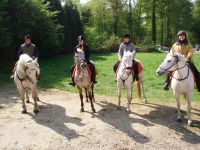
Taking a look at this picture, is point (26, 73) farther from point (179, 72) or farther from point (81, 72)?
point (179, 72)

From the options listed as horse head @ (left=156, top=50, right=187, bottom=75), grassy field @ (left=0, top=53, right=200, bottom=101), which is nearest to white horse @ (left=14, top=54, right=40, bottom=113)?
horse head @ (left=156, top=50, right=187, bottom=75)

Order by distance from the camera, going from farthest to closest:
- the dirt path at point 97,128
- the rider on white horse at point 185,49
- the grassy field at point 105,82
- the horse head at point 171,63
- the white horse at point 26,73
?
the grassy field at point 105,82 < the white horse at point 26,73 < the rider on white horse at point 185,49 < the horse head at point 171,63 < the dirt path at point 97,128

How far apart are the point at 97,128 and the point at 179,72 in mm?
2751

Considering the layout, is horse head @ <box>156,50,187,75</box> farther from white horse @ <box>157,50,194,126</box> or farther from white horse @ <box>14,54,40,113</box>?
white horse @ <box>14,54,40,113</box>

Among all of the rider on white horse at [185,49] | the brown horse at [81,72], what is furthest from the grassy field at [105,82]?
the brown horse at [81,72]

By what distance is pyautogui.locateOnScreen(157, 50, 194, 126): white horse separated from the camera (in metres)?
9.36

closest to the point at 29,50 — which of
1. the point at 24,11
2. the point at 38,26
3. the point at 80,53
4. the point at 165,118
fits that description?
the point at 80,53

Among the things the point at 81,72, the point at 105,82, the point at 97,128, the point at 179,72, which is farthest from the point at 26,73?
the point at 105,82

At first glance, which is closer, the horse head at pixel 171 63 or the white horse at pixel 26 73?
the horse head at pixel 171 63

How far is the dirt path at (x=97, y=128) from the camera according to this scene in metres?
8.52

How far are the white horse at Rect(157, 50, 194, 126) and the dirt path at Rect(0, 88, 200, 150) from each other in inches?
39.3

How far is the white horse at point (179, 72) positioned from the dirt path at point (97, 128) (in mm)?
997

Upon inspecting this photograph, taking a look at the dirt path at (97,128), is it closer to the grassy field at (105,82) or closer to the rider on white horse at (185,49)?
the rider on white horse at (185,49)

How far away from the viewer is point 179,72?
958 centimetres
